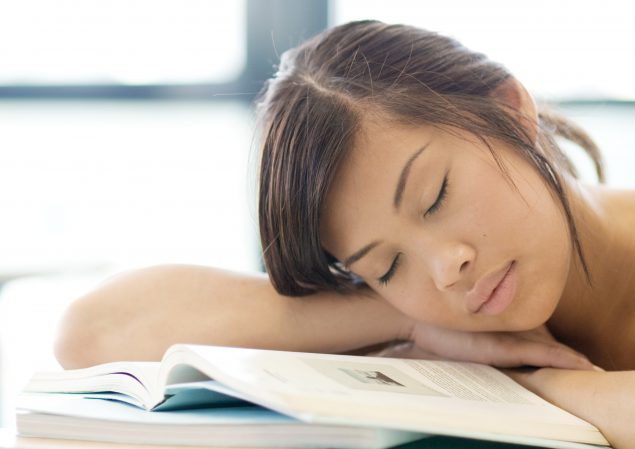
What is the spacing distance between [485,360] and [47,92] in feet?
6.56

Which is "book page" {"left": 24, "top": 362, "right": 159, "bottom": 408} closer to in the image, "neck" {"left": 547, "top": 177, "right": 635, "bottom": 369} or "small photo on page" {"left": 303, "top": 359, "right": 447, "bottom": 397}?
"small photo on page" {"left": 303, "top": 359, "right": 447, "bottom": 397}

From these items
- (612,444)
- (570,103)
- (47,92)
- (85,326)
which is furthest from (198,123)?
(612,444)

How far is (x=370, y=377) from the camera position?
0.84 m

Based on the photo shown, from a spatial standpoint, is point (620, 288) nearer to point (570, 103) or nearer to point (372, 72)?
point (372, 72)

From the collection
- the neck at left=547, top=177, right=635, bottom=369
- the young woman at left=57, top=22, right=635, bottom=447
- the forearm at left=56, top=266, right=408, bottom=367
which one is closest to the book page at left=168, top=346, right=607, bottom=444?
the young woman at left=57, top=22, right=635, bottom=447

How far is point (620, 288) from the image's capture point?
1259 millimetres

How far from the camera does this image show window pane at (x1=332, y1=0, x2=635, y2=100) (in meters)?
2.64

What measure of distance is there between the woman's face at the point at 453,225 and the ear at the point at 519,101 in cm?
10

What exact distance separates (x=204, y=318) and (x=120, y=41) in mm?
1756

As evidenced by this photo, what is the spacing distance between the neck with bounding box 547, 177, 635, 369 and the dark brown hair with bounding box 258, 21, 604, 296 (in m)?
0.05

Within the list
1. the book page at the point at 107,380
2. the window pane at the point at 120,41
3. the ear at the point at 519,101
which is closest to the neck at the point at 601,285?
the ear at the point at 519,101

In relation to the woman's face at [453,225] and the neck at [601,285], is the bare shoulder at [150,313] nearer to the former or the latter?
the woman's face at [453,225]

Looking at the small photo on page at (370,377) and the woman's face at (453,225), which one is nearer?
the small photo on page at (370,377)

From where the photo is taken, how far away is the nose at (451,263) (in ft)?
3.30
